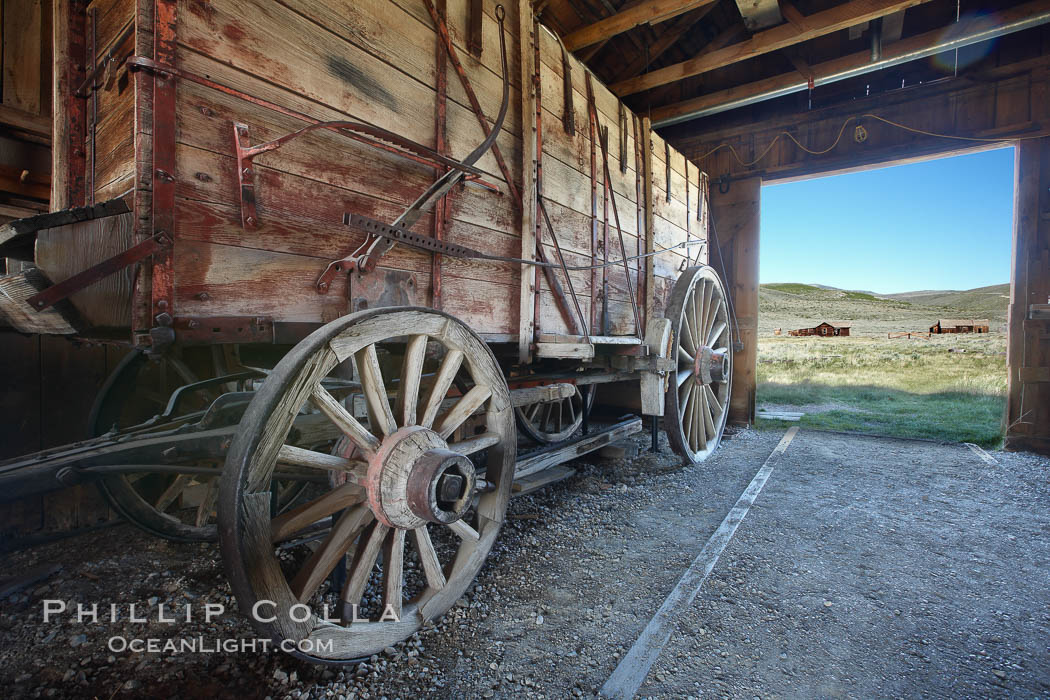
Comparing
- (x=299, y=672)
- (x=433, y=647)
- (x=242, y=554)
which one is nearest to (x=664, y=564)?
(x=433, y=647)

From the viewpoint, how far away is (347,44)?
1.81 meters

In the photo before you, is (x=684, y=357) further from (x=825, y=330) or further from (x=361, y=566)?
(x=825, y=330)

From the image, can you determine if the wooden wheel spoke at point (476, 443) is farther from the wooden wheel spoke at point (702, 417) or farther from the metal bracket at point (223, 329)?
the wooden wheel spoke at point (702, 417)

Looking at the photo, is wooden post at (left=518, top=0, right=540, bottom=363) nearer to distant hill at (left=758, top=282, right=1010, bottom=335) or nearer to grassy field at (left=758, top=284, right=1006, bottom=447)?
grassy field at (left=758, top=284, right=1006, bottom=447)

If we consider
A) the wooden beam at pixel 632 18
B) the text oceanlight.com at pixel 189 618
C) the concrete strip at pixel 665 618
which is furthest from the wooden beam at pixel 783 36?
the text oceanlight.com at pixel 189 618

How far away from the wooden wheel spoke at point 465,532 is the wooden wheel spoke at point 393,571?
8.8 inches

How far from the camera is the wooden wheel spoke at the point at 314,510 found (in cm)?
151

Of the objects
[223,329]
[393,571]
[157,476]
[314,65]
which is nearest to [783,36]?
[314,65]

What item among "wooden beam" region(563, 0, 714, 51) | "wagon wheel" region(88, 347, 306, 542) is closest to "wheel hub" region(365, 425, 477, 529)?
"wagon wheel" region(88, 347, 306, 542)

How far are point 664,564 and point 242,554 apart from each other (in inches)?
80.2

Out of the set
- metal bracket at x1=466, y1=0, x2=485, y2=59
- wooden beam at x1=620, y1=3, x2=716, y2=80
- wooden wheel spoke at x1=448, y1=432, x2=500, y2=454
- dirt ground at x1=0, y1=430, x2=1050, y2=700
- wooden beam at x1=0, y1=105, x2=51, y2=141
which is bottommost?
dirt ground at x1=0, y1=430, x2=1050, y2=700

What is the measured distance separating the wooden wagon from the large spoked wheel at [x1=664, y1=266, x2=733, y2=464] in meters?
1.61

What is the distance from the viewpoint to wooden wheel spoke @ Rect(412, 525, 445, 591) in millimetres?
1782

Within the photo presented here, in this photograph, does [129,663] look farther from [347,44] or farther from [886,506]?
[886,506]
